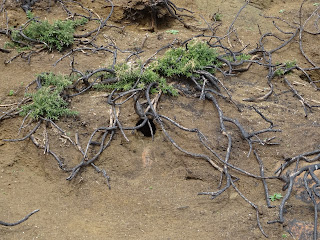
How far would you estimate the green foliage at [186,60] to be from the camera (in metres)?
4.91

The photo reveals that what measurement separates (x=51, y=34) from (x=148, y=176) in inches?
101

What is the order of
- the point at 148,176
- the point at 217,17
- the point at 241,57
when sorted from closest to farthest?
the point at 148,176 < the point at 241,57 < the point at 217,17

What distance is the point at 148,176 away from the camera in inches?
167

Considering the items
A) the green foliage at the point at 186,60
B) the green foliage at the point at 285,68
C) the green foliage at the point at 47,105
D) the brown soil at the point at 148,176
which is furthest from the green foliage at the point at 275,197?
the green foliage at the point at 47,105

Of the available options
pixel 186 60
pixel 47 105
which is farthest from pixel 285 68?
pixel 47 105

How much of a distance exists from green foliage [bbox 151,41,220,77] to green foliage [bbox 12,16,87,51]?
1443 mm

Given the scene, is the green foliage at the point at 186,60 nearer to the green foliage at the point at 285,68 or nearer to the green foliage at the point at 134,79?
the green foliage at the point at 134,79

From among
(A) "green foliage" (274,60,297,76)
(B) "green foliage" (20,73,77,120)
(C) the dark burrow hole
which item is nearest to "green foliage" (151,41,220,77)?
(C) the dark burrow hole

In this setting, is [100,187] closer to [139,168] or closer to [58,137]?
[139,168]

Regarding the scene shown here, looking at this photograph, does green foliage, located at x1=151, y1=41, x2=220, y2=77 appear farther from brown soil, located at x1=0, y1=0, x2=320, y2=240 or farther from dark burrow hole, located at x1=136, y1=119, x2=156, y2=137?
dark burrow hole, located at x1=136, y1=119, x2=156, y2=137

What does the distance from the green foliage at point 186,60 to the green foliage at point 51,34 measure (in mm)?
1443

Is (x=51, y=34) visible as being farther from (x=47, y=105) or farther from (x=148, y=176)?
(x=148, y=176)

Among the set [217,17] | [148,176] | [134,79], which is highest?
[134,79]

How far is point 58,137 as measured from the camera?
436 cm
